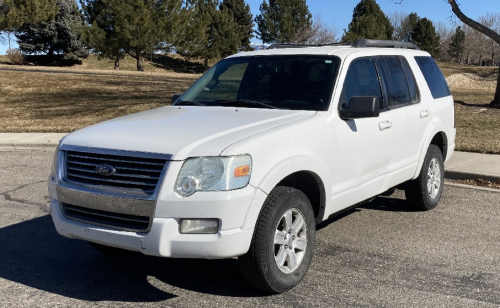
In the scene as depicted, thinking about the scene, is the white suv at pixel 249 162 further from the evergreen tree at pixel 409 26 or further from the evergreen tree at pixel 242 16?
the evergreen tree at pixel 409 26

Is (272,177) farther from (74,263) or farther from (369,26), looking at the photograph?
(369,26)

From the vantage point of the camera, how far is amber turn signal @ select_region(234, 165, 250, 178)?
3865 millimetres

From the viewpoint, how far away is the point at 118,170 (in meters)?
4.05

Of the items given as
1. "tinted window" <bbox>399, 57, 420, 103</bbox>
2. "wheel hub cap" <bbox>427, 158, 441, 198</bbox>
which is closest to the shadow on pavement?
"wheel hub cap" <bbox>427, 158, 441, 198</bbox>

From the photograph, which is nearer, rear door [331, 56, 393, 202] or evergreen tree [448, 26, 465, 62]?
rear door [331, 56, 393, 202]

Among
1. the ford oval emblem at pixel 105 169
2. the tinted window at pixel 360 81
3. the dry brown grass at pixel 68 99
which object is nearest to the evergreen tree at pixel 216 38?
the dry brown grass at pixel 68 99

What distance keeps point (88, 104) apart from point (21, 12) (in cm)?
2558

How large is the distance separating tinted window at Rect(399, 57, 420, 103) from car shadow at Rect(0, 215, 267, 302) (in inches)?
113

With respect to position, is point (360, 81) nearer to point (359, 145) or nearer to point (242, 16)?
point (359, 145)

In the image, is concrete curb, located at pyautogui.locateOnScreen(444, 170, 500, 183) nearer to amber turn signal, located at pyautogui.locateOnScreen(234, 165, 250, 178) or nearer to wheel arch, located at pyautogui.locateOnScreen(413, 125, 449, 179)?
wheel arch, located at pyautogui.locateOnScreen(413, 125, 449, 179)

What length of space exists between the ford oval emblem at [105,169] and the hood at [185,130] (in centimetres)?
14

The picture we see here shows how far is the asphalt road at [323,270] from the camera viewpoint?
425 centimetres

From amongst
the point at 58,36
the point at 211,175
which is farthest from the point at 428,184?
the point at 58,36

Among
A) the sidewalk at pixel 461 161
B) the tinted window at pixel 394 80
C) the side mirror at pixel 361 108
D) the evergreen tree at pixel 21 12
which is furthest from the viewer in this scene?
the evergreen tree at pixel 21 12
